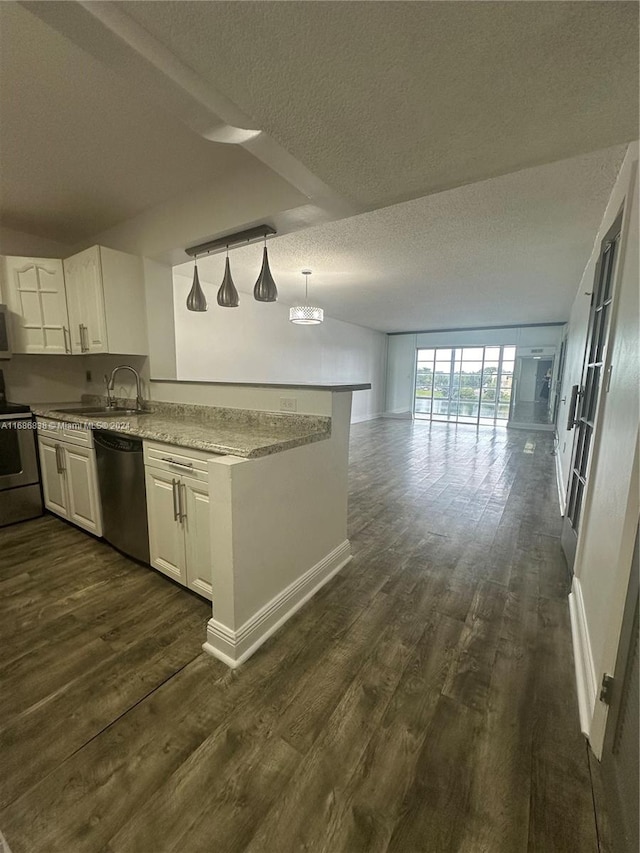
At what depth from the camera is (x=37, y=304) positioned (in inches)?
119

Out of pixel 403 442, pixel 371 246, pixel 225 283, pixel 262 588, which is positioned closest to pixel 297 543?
pixel 262 588

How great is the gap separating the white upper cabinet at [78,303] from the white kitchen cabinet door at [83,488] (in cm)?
90

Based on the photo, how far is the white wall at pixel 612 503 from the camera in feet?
3.95

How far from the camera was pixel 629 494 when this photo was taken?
3.90 ft

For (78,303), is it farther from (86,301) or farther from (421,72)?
(421,72)

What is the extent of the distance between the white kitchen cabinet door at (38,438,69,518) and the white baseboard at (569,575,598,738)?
3422 mm

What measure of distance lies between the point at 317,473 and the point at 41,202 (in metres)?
2.97

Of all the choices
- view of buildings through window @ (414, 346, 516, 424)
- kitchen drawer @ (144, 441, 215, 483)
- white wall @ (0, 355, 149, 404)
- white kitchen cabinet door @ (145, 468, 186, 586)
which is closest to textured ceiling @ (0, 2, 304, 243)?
white wall @ (0, 355, 149, 404)

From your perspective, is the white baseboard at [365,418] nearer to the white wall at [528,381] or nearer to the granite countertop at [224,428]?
the white wall at [528,381]

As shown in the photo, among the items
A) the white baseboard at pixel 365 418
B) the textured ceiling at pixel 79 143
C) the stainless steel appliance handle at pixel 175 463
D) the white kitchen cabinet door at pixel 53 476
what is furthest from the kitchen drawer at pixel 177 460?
the white baseboard at pixel 365 418

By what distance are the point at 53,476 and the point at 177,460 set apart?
70.4 inches

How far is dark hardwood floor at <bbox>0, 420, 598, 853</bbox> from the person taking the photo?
1021 millimetres

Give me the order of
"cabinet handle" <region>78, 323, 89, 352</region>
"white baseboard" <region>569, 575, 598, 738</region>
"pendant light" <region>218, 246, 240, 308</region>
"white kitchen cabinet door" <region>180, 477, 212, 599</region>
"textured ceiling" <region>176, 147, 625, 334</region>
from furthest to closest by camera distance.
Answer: "cabinet handle" <region>78, 323, 89, 352</region> < "pendant light" <region>218, 246, 240, 308</region> < "textured ceiling" <region>176, 147, 625, 334</region> < "white kitchen cabinet door" <region>180, 477, 212, 599</region> < "white baseboard" <region>569, 575, 598, 738</region>

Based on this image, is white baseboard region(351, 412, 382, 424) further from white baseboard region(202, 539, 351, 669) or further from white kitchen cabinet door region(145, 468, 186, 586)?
white kitchen cabinet door region(145, 468, 186, 586)
